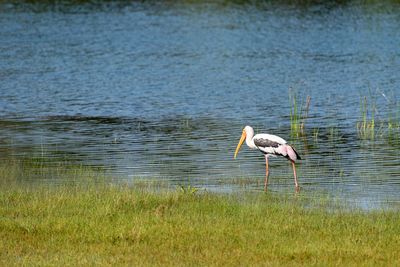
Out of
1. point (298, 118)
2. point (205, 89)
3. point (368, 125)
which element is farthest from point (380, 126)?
point (205, 89)

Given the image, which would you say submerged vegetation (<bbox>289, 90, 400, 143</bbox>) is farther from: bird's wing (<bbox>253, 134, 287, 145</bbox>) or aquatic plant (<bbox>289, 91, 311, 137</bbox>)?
bird's wing (<bbox>253, 134, 287, 145</bbox>)

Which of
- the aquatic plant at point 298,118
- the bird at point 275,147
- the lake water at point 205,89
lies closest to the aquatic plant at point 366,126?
the lake water at point 205,89

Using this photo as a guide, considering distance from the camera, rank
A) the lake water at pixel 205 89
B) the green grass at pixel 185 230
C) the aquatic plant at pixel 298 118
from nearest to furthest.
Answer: the green grass at pixel 185 230
the lake water at pixel 205 89
the aquatic plant at pixel 298 118

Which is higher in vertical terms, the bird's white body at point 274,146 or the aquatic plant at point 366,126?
the bird's white body at point 274,146

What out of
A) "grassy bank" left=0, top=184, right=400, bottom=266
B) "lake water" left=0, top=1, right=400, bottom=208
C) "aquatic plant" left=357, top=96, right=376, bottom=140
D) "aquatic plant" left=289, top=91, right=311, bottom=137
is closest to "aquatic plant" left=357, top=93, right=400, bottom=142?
"aquatic plant" left=357, top=96, right=376, bottom=140

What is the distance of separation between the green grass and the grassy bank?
0.01m

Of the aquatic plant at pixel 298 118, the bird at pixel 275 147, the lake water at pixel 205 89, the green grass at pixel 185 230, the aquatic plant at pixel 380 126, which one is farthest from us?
the aquatic plant at pixel 298 118

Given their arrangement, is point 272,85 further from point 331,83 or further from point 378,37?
point 378,37

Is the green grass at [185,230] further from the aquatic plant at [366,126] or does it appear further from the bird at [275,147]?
the aquatic plant at [366,126]

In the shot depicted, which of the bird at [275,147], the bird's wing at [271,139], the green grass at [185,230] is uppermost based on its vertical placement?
the green grass at [185,230]

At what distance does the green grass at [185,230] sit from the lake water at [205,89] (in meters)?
1.84

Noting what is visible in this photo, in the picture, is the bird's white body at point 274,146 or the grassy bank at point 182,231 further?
the bird's white body at point 274,146

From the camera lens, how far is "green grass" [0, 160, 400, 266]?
1129 centimetres

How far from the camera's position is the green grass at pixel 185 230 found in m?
11.3
